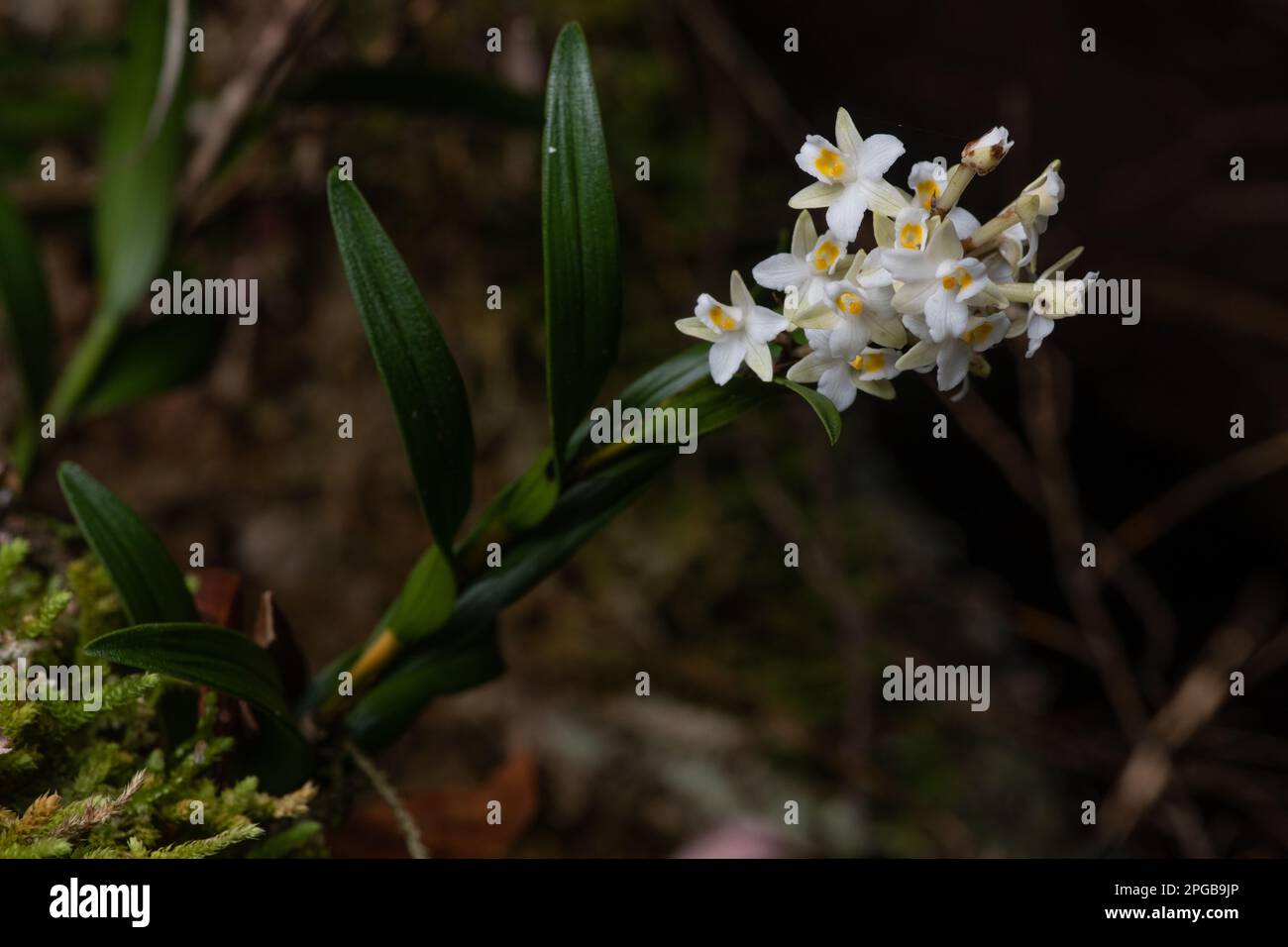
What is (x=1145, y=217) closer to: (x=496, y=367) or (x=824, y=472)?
(x=824, y=472)

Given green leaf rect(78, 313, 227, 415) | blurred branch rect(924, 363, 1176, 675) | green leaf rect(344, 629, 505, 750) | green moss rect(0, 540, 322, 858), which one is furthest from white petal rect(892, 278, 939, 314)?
blurred branch rect(924, 363, 1176, 675)

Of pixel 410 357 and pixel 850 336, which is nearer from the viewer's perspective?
pixel 850 336

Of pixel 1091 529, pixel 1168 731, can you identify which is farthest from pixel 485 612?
pixel 1091 529

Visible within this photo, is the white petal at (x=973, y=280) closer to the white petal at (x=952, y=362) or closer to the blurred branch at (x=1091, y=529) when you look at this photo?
the white petal at (x=952, y=362)

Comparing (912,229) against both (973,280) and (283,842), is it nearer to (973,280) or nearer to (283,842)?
(973,280)

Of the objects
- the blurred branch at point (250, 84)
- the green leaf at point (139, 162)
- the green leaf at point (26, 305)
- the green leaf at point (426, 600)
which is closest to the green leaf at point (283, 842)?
the green leaf at point (426, 600)

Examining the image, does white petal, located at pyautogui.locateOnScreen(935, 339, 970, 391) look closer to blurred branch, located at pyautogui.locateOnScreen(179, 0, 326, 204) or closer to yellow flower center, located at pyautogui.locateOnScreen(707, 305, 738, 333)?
yellow flower center, located at pyautogui.locateOnScreen(707, 305, 738, 333)
